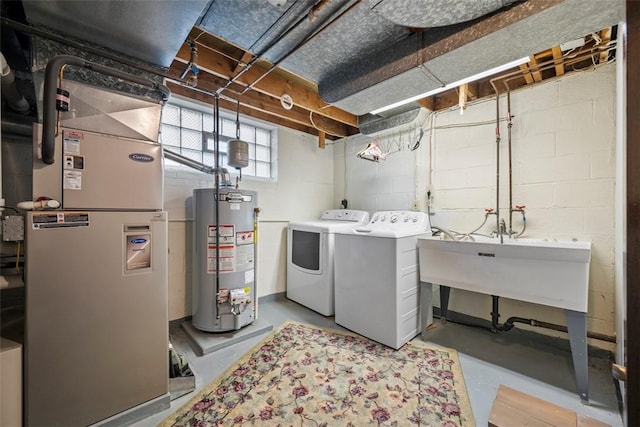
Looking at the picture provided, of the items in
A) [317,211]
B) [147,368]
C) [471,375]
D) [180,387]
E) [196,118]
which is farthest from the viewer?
[317,211]

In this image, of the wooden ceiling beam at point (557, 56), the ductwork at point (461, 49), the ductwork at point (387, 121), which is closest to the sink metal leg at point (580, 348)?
the ductwork at point (461, 49)

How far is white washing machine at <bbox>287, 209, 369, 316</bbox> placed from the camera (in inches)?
115

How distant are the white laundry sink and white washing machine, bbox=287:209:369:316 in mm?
1007

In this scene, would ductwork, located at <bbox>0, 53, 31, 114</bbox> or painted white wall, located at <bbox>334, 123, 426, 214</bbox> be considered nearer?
ductwork, located at <bbox>0, 53, 31, 114</bbox>

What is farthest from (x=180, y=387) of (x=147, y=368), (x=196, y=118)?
(x=196, y=118)

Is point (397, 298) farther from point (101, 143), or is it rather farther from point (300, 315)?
point (101, 143)

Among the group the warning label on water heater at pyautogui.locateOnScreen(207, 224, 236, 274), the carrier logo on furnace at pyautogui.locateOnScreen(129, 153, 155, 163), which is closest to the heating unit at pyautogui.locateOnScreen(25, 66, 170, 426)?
the carrier logo on furnace at pyautogui.locateOnScreen(129, 153, 155, 163)

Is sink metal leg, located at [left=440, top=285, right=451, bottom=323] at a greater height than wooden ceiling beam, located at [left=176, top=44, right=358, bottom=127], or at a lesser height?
lesser

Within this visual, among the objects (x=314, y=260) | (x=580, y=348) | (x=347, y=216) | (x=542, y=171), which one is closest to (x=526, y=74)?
(x=542, y=171)

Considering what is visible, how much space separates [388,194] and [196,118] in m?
2.58

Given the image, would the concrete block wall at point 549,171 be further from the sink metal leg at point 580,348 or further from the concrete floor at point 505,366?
the sink metal leg at point 580,348

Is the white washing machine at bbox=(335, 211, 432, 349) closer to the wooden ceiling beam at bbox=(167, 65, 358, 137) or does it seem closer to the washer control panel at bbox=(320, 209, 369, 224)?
the washer control panel at bbox=(320, 209, 369, 224)

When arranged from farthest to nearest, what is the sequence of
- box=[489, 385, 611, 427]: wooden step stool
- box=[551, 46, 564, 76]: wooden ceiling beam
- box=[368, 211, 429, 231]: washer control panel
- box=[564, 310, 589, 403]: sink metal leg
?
box=[368, 211, 429, 231]: washer control panel
box=[551, 46, 564, 76]: wooden ceiling beam
box=[564, 310, 589, 403]: sink metal leg
box=[489, 385, 611, 427]: wooden step stool

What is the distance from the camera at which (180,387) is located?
175cm
